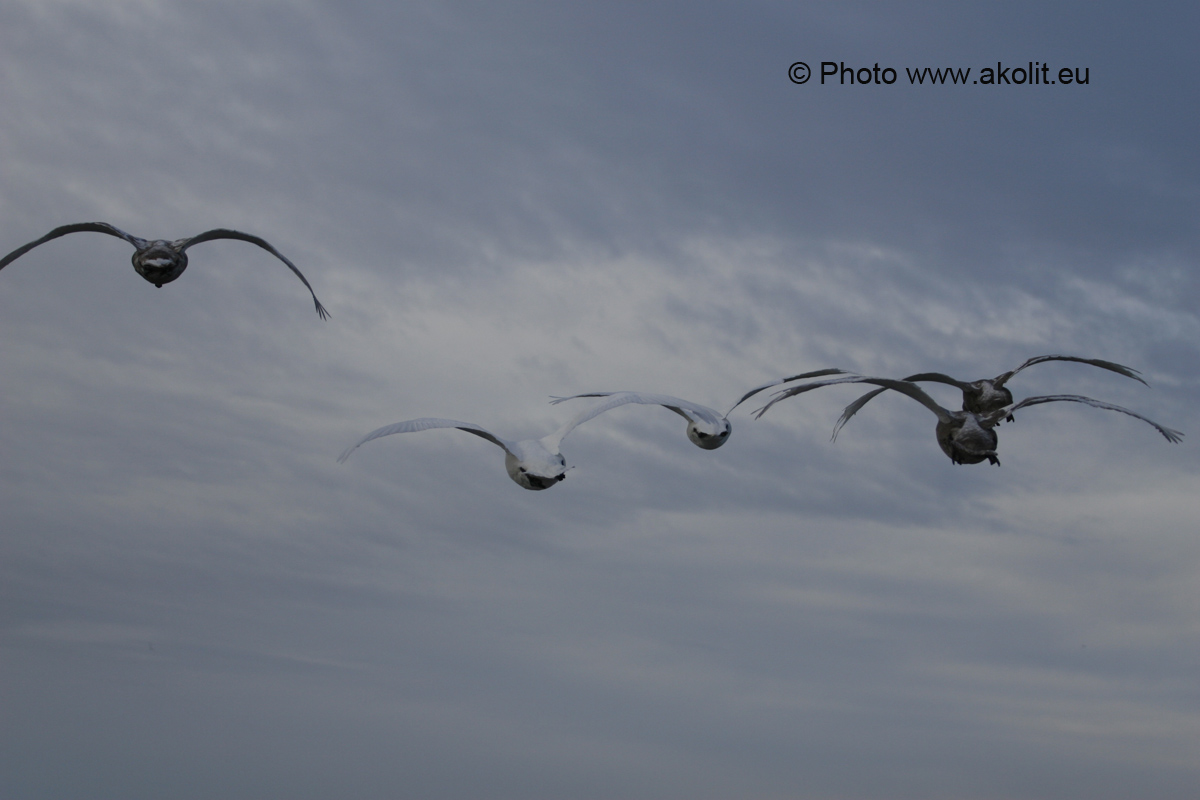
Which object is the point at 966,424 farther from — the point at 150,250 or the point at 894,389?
the point at 150,250

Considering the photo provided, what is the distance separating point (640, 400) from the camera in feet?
83.5

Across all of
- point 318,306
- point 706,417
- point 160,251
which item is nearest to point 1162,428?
point 706,417

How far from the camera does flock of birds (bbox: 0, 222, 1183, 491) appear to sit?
22.0 meters

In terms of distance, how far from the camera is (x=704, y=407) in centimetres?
2642

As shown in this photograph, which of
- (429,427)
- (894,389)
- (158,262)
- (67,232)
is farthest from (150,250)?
(894,389)

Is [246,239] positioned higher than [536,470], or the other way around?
[246,239]

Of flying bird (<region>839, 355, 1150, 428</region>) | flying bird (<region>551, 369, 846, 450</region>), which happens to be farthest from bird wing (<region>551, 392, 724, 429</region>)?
flying bird (<region>839, 355, 1150, 428</region>)

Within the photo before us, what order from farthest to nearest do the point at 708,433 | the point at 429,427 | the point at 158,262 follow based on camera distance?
the point at 158,262 < the point at 708,433 < the point at 429,427

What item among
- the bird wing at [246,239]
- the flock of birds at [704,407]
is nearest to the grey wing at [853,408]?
the flock of birds at [704,407]

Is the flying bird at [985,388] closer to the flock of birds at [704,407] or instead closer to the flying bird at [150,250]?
the flock of birds at [704,407]

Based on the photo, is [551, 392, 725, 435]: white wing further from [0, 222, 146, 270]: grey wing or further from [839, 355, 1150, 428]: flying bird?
[0, 222, 146, 270]: grey wing

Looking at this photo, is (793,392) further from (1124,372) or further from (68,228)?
(68,228)

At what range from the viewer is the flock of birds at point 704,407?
21984 mm

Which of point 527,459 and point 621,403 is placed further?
point 621,403
